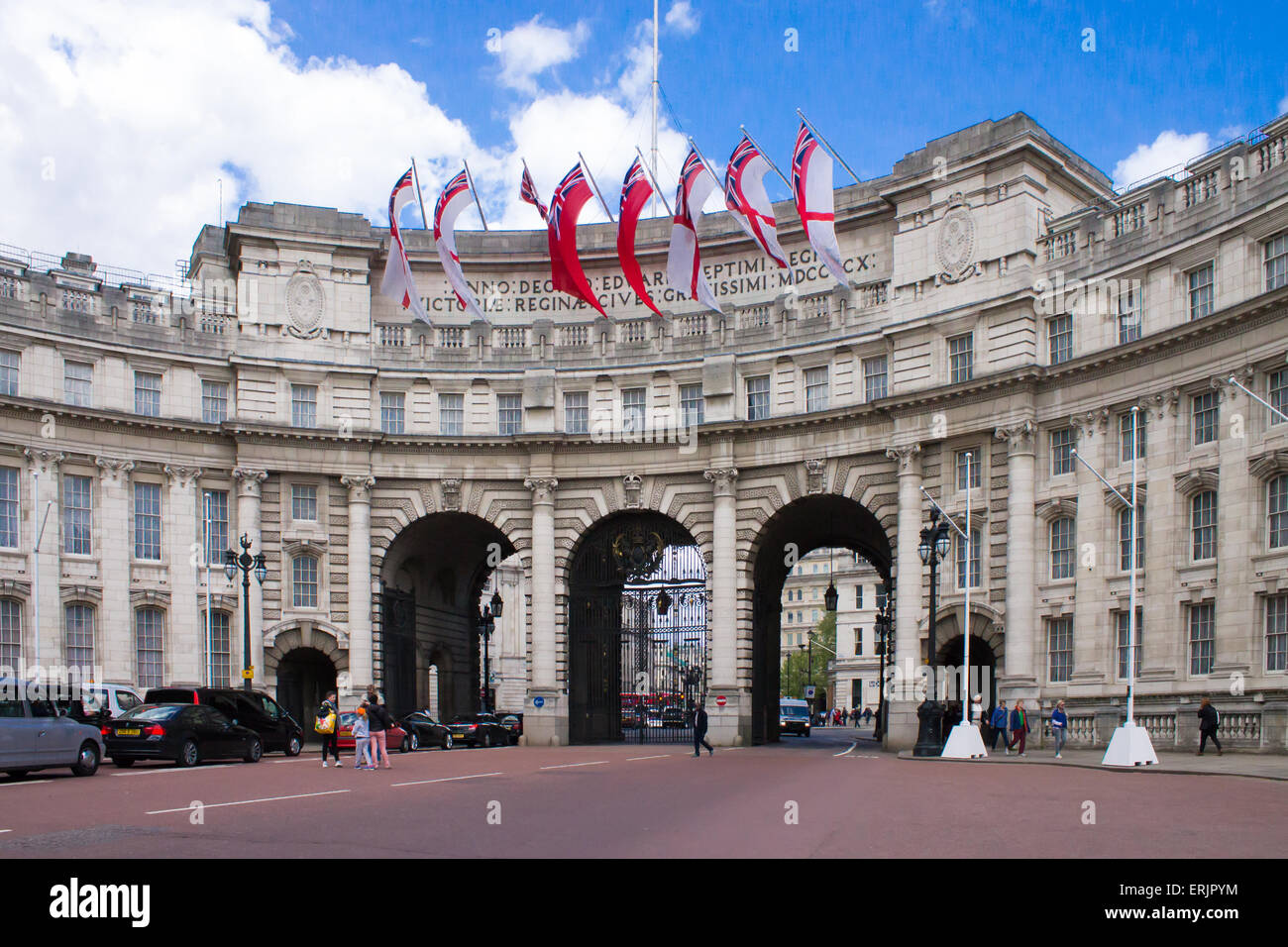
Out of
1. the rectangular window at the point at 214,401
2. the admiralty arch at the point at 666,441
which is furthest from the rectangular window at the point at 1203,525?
the rectangular window at the point at 214,401

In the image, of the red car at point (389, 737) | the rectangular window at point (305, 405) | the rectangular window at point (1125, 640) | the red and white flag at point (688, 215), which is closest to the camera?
the rectangular window at point (1125, 640)

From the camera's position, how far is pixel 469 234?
181 ft

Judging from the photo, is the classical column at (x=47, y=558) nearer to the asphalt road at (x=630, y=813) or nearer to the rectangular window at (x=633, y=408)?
the asphalt road at (x=630, y=813)

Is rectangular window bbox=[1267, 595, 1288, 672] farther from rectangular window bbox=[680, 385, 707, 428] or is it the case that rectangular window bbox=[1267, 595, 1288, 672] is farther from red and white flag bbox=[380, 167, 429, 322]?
red and white flag bbox=[380, 167, 429, 322]

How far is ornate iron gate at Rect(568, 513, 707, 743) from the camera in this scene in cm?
5275

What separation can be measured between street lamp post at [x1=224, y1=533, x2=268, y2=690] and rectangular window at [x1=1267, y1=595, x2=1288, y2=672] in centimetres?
2996

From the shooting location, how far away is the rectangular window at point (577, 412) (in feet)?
174

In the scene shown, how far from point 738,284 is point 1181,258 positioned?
18.6m

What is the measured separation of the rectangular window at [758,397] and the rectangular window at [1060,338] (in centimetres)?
1144

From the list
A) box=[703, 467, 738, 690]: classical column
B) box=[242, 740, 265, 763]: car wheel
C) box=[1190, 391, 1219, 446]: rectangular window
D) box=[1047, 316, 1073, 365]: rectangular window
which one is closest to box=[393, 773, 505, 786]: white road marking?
box=[242, 740, 265, 763]: car wheel

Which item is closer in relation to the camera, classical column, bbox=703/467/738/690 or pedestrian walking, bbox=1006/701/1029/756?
pedestrian walking, bbox=1006/701/1029/756

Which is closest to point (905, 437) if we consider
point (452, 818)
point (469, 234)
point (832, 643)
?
point (469, 234)
